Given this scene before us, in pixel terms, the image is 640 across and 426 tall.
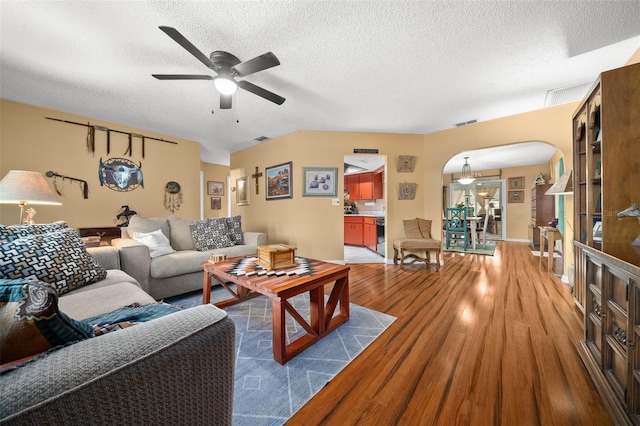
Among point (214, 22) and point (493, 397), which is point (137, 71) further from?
point (493, 397)

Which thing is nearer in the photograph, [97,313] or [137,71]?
[97,313]

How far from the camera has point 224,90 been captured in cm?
213

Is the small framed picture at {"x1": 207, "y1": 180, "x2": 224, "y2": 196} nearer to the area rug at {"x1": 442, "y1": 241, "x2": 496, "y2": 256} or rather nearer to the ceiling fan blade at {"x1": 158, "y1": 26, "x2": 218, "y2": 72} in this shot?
the ceiling fan blade at {"x1": 158, "y1": 26, "x2": 218, "y2": 72}

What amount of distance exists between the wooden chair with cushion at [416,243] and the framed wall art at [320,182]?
1432 millimetres

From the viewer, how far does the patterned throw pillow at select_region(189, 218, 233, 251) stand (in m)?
3.06

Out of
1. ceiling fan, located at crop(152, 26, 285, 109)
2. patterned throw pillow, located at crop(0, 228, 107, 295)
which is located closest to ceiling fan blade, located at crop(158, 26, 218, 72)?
ceiling fan, located at crop(152, 26, 285, 109)

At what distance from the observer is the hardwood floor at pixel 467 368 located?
1141 millimetres

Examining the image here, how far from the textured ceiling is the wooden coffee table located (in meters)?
1.92

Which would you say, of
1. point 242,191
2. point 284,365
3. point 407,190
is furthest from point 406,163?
point 284,365

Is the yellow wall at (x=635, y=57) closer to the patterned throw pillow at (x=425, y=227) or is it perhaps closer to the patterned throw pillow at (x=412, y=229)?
the patterned throw pillow at (x=425, y=227)

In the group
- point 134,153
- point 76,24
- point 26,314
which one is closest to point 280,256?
point 26,314

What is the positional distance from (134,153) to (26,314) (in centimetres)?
438

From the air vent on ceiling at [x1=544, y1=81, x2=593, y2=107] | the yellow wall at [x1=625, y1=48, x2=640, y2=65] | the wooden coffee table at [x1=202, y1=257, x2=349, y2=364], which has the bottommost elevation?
the wooden coffee table at [x1=202, y1=257, x2=349, y2=364]

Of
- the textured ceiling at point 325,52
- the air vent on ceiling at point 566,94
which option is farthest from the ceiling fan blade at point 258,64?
the air vent on ceiling at point 566,94
